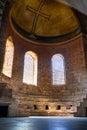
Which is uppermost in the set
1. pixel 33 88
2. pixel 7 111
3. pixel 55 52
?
pixel 55 52

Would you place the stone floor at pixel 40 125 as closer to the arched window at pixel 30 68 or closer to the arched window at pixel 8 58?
the arched window at pixel 8 58

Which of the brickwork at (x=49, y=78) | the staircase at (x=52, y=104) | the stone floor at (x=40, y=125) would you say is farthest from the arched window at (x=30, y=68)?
the stone floor at (x=40, y=125)

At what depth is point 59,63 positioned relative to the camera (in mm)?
14609

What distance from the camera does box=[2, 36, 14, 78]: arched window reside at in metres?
12.2

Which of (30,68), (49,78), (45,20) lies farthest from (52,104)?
(45,20)

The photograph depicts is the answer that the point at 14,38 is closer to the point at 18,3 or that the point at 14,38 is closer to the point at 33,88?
the point at 18,3

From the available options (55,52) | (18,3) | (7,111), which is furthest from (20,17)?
(7,111)

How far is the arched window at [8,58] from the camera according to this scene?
39.9 ft

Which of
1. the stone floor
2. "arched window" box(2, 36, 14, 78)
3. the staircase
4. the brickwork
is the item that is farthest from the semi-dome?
the stone floor

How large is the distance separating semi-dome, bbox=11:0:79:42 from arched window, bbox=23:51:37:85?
1.86 m

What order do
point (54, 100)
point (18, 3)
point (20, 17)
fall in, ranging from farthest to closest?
point (20, 17) → point (18, 3) → point (54, 100)

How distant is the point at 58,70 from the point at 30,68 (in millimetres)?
2699

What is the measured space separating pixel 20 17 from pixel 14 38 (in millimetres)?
2374

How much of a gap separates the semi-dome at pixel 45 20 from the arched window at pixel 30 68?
1857mm
